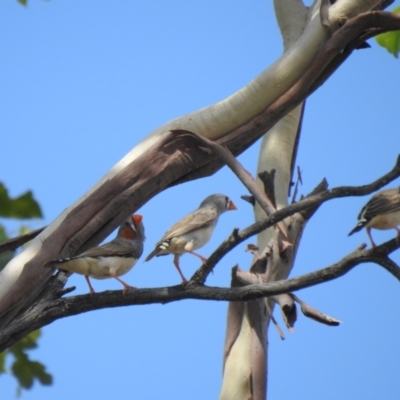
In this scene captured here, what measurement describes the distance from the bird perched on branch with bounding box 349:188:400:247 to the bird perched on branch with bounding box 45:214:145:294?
5.95ft

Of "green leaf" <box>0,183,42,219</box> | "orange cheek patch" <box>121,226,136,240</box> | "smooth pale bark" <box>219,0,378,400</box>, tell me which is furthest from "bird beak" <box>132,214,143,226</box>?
"green leaf" <box>0,183,42,219</box>

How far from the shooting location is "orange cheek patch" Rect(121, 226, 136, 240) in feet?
23.7

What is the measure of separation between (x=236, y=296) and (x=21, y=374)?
1.53 m

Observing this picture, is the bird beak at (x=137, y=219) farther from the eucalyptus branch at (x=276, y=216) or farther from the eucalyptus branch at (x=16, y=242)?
the eucalyptus branch at (x=276, y=216)

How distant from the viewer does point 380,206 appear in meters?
5.76

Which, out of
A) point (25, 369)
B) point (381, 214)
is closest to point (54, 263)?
point (25, 369)

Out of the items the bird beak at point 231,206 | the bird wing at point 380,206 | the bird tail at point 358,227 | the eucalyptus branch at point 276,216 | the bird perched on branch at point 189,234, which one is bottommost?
the eucalyptus branch at point 276,216

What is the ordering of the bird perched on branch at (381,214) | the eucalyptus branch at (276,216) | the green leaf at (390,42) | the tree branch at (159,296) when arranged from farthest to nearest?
1. the green leaf at (390,42)
2. the bird perched on branch at (381,214)
3. the eucalyptus branch at (276,216)
4. the tree branch at (159,296)

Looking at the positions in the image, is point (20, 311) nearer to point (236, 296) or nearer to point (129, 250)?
point (129, 250)

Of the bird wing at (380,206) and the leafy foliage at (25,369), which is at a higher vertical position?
the bird wing at (380,206)

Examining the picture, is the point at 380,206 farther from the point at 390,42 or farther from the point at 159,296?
the point at 390,42

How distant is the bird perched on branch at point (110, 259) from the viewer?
5.76 meters

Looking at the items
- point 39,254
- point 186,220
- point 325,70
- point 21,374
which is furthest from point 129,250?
point 325,70

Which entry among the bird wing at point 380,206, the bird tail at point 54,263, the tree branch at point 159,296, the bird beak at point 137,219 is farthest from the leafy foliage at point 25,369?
the bird wing at point 380,206
